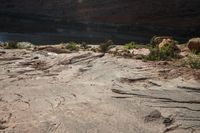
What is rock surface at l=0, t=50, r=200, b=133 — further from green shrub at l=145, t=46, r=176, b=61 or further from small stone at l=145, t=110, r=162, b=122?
green shrub at l=145, t=46, r=176, b=61

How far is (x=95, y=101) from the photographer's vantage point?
914 cm

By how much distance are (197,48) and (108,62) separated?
192 inches

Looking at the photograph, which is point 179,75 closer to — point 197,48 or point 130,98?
point 130,98

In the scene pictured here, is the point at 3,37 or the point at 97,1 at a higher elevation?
the point at 97,1

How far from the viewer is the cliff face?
4372cm

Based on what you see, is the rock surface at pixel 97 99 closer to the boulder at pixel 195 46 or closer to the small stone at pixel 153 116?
the small stone at pixel 153 116

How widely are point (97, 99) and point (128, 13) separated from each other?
3722 cm

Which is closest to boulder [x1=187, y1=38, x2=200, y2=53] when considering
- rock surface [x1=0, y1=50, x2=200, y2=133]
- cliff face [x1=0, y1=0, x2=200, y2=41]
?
rock surface [x1=0, y1=50, x2=200, y2=133]

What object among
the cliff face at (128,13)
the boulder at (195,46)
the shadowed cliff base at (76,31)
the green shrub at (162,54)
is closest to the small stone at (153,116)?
the green shrub at (162,54)

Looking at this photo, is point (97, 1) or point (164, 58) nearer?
point (164, 58)

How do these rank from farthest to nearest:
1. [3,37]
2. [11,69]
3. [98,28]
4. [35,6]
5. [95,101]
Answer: [35,6]
[98,28]
[3,37]
[11,69]
[95,101]

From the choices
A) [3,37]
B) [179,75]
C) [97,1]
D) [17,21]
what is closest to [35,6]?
[17,21]

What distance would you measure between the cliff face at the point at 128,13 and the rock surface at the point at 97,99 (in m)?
31.0

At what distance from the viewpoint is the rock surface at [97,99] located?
25.7 ft
